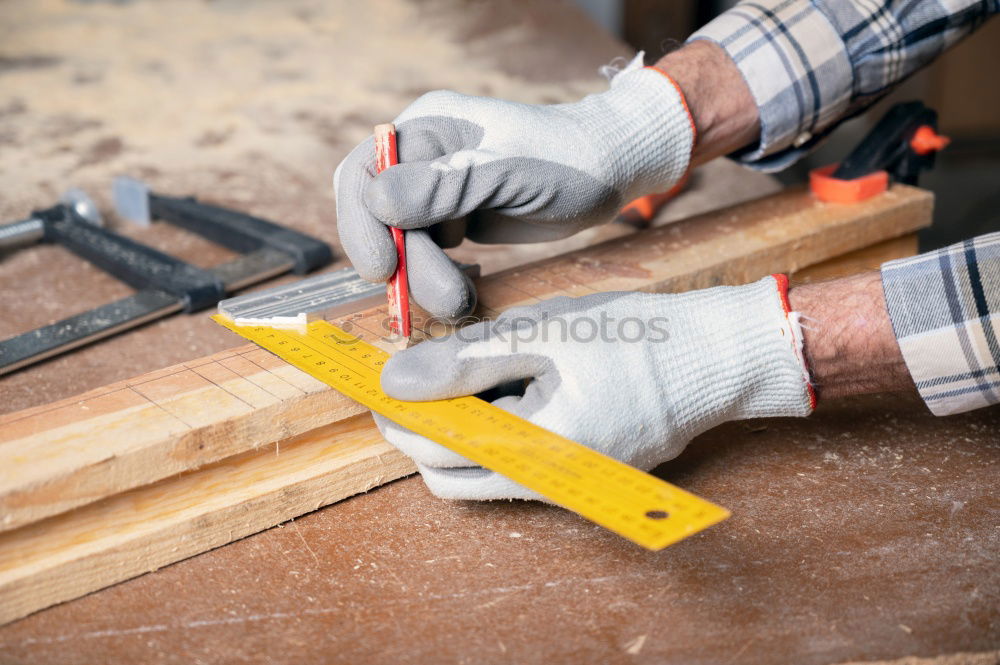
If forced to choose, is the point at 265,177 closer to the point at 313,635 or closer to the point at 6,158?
the point at 6,158

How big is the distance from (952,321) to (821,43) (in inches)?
29.9

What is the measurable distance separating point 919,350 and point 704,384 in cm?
30

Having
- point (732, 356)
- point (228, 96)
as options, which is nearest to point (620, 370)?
point (732, 356)

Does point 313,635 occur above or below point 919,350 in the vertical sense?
below

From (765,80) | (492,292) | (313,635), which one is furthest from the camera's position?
(765,80)

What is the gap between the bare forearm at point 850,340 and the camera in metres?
1.29

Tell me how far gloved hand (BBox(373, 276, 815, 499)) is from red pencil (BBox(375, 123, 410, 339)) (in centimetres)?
15

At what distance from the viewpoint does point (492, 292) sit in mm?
1647

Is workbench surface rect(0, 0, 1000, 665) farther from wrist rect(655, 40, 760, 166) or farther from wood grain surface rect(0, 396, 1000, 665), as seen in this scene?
wrist rect(655, 40, 760, 166)

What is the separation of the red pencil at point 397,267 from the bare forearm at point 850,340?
1.87 ft

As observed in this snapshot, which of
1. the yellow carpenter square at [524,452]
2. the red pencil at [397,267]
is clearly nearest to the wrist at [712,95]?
the red pencil at [397,267]

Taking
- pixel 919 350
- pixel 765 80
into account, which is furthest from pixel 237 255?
pixel 919 350

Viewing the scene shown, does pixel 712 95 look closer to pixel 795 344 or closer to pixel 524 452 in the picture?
pixel 795 344

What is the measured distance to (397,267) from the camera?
136cm
